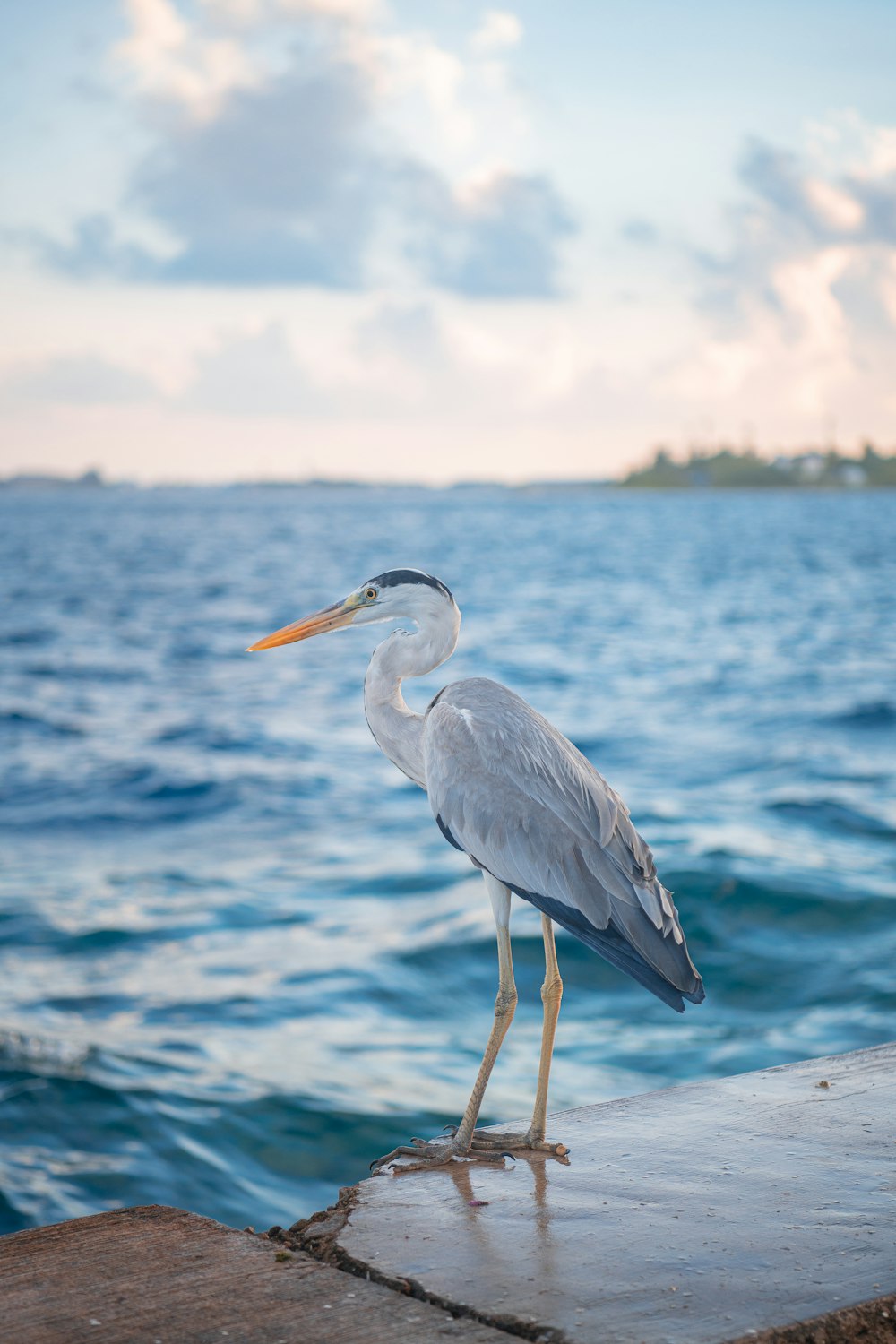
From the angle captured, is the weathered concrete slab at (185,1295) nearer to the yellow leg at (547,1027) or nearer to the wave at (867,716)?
the yellow leg at (547,1027)

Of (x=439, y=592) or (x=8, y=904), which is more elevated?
(x=439, y=592)

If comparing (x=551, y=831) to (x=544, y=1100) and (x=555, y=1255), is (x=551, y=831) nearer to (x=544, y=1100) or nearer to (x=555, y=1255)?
(x=544, y=1100)

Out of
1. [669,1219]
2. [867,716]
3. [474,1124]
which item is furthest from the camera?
[867,716]

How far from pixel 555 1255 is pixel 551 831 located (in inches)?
46.2

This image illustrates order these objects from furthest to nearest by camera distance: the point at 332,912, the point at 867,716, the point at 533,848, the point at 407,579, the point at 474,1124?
the point at 867,716 → the point at 332,912 → the point at 407,579 → the point at 533,848 → the point at 474,1124

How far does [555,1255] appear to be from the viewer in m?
2.88

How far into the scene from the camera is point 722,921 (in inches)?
431

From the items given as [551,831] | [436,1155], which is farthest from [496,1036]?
[551,831]

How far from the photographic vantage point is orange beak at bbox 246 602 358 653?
4352 millimetres

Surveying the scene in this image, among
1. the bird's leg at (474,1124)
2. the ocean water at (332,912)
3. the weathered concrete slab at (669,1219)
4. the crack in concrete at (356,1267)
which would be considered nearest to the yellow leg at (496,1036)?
the bird's leg at (474,1124)

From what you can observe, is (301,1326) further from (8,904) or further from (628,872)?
(8,904)

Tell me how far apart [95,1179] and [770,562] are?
203ft

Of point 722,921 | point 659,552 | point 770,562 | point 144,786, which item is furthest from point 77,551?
point 722,921

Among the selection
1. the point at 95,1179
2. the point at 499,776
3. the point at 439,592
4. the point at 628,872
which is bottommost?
the point at 95,1179
